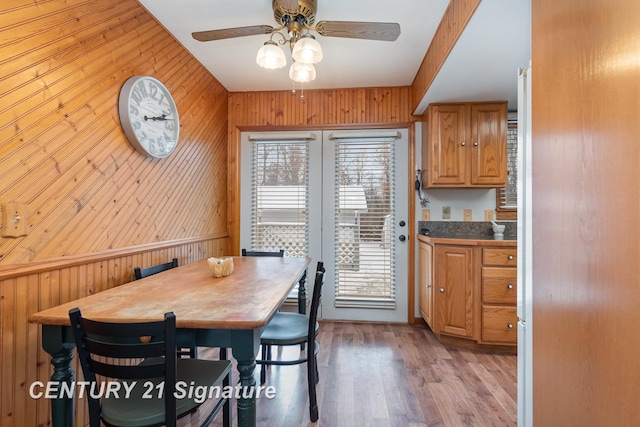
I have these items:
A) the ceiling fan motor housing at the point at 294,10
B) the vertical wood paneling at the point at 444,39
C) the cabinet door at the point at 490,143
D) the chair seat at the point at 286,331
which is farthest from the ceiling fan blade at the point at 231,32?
the cabinet door at the point at 490,143

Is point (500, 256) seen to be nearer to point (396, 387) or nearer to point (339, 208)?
point (396, 387)

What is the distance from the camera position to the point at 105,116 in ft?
5.59

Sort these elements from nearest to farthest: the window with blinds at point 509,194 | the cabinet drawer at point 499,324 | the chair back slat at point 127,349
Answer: the chair back slat at point 127,349, the cabinet drawer at point 499,324, the window with blinds at point 509,194

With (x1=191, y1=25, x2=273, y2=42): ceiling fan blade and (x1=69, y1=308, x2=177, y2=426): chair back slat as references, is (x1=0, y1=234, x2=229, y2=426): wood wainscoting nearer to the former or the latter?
(x1=69, y1=308, x2=177, y2=426): chair back slat

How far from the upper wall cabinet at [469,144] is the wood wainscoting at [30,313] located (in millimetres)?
2747

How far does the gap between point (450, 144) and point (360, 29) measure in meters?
1.63

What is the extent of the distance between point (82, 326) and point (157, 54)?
1968mm

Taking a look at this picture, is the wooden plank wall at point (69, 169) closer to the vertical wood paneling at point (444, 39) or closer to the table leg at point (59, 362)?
the table leg at point (59, 362)

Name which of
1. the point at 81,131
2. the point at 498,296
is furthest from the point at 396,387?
the point at 81,131

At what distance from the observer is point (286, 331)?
181 centimetres

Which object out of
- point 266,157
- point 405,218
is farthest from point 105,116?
point 405,218

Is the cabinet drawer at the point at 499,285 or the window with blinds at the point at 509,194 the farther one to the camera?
the window with blinds at the point at 509,194

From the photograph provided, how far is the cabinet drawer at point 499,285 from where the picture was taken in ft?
8.18

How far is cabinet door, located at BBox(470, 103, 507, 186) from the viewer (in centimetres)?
288
